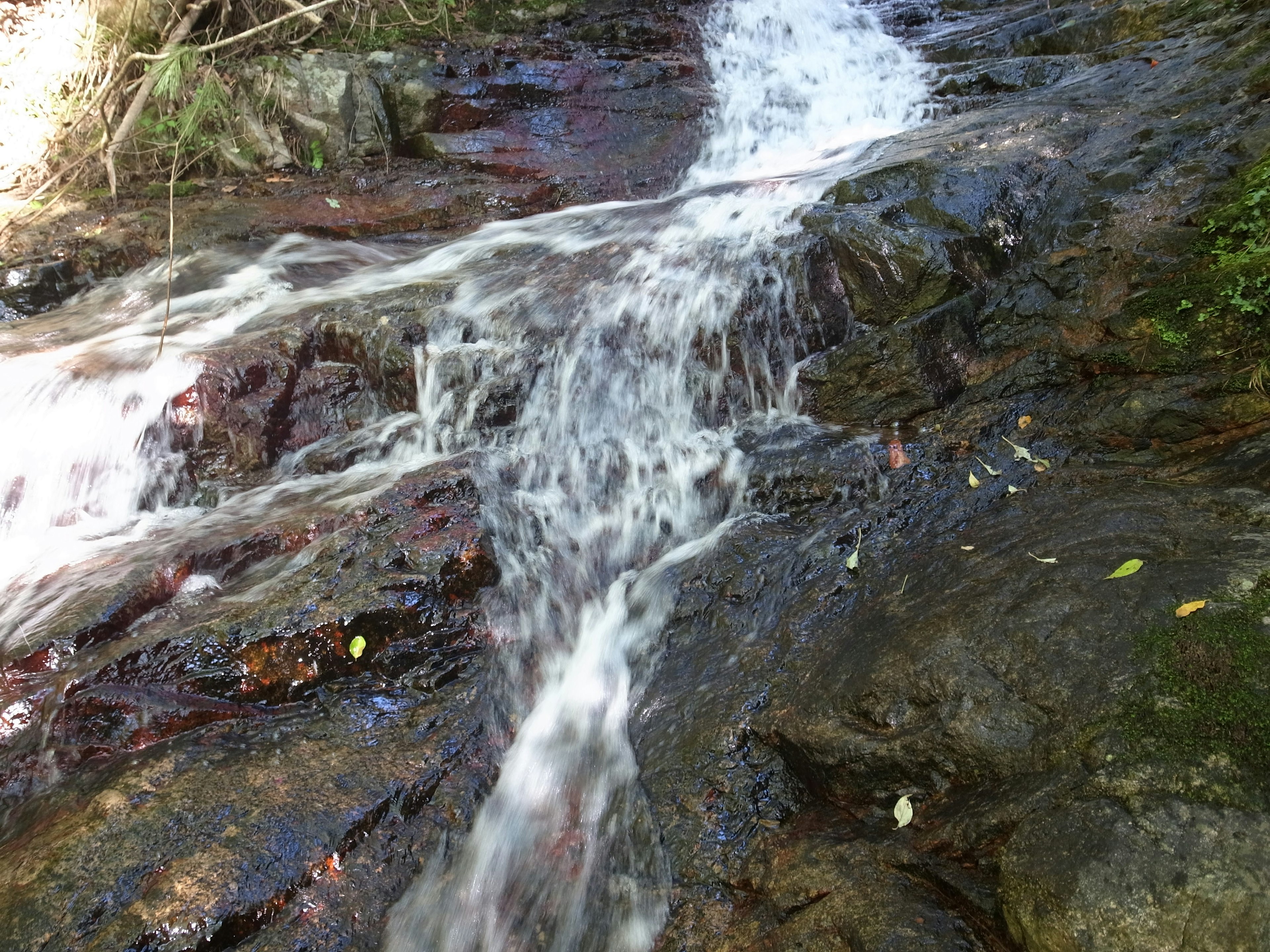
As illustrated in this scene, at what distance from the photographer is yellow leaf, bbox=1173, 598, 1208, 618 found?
2260 millimetres

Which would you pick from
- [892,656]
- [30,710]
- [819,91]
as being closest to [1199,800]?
[892,656]

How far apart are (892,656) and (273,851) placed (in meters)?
2.41

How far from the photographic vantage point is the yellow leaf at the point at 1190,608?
2260mm

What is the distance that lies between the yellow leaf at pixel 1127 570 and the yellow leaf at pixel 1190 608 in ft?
0.83

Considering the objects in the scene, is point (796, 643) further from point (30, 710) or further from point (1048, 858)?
point (30, 710)

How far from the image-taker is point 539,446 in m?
5.15

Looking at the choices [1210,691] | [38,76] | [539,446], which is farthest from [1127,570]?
[38,76]

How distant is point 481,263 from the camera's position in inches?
274

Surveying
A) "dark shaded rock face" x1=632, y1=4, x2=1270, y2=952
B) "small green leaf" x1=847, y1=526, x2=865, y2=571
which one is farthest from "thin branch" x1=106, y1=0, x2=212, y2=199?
"small green leaf" x1=847, y1=526, x2=865, y2=571

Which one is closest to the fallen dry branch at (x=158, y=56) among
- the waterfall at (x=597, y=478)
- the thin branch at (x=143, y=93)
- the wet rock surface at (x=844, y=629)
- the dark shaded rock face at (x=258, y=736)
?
the thin branch at (x=143, y=93)

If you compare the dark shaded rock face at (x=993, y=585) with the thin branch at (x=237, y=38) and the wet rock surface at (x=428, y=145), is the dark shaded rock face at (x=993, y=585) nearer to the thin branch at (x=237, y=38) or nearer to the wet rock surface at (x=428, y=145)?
the wet rock surface at (x=428, y=145)

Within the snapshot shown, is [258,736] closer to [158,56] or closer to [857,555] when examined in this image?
[857,555]

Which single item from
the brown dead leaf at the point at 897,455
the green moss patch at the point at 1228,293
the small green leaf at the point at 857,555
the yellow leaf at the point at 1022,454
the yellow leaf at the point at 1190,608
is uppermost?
the green moss patch at the point at 1228,293

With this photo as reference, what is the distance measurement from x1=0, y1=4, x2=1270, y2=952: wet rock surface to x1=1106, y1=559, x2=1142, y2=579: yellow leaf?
40 mm
